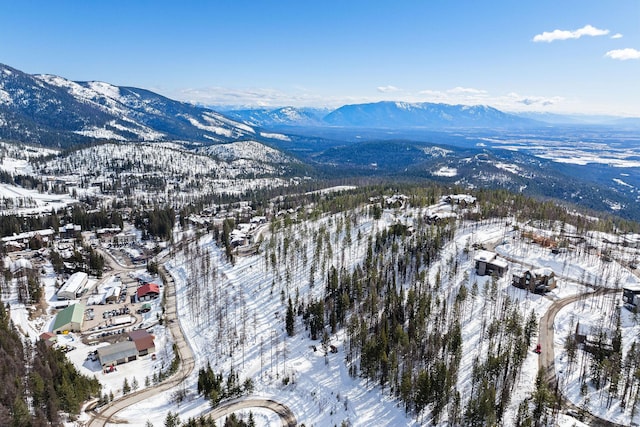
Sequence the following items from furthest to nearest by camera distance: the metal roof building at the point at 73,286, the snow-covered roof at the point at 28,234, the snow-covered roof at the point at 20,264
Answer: the snow-covered roof at the point at 28,234 < the snow-covered roof at the point at 20,264 < the metal roof building at the point at 73,286

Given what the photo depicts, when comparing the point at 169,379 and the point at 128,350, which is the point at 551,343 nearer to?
the point at 169,379

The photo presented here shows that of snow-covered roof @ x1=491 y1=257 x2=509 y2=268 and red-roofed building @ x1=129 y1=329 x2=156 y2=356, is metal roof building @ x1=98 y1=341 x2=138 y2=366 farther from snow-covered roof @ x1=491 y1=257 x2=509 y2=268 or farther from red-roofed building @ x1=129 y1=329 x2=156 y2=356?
snow-covered roof @ x1=491 y1=257 x2=509 y2=268

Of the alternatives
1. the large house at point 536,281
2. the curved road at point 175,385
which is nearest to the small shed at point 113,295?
the curved road at point 175,385

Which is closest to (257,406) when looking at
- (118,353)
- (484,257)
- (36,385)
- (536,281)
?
(36,385)

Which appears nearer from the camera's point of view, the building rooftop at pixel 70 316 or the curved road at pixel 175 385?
the curved road at pixel 175 385

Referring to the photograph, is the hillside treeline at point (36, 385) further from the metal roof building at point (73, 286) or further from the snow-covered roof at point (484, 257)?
the snow-covered roof at point (484, 257)

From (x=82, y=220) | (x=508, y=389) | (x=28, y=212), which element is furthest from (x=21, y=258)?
(x=508, y=389)
